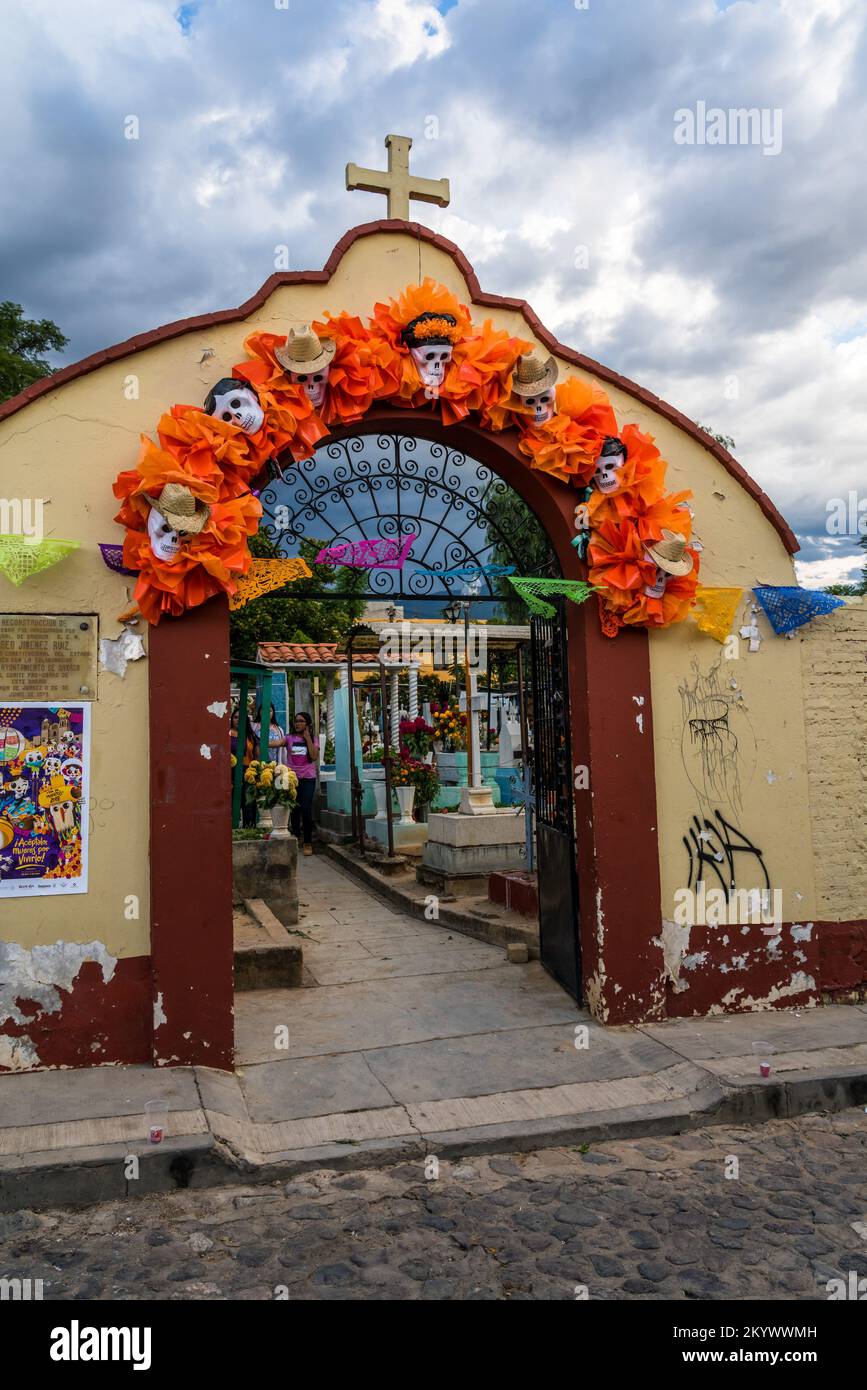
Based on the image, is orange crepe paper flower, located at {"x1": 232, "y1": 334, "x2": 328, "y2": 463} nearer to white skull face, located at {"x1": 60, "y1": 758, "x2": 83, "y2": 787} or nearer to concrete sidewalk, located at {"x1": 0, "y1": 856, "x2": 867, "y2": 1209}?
white skull face, located at {"x1": 60, "y1": 758, "x2": 83, "y2": 787}

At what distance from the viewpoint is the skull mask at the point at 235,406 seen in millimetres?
5535

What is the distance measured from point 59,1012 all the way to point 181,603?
7.55ft

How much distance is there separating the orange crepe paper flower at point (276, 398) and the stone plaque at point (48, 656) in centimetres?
148

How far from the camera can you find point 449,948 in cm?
864

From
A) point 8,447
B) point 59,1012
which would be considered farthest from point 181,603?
point 59,1012

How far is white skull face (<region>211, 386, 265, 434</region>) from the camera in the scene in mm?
5535

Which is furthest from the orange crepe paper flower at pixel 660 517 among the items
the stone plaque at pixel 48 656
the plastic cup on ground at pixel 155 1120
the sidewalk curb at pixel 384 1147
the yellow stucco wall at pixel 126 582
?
the plastic cup on ground at pixel 155 1120

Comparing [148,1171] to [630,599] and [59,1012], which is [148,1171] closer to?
[59,1012]

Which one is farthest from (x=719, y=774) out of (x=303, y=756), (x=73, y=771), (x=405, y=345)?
(x=303, y=756)

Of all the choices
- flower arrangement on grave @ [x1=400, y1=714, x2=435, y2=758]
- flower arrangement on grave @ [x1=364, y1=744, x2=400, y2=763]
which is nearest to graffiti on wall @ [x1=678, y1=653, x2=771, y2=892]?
flower arrangement on grave @ [x1=364, y1=744, x2=400, y2=763]

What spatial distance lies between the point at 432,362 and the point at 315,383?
2.45 ft

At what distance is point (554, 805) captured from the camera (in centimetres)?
705

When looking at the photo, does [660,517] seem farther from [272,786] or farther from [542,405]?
[272,786]

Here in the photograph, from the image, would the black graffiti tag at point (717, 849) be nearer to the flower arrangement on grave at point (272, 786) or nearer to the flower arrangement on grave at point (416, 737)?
the flower arrangement on grave at point (272, 786)
